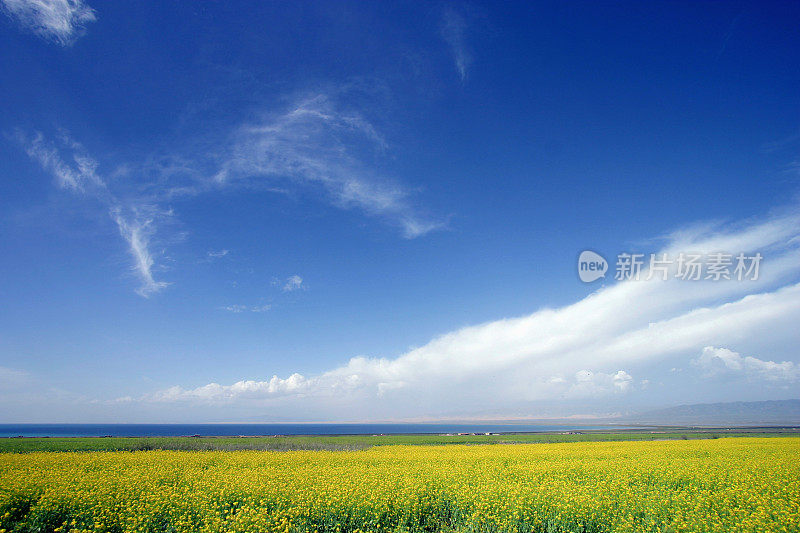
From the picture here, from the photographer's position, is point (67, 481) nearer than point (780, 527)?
No

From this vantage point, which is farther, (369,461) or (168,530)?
(369,461)

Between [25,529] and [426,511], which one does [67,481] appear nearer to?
[25,529]

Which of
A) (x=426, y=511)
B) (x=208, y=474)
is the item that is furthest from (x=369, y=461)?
(x=426, y=511)

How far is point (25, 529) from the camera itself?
11742 millimetres

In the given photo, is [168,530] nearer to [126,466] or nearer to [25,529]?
[25,529]

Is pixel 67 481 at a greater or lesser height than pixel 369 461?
greater

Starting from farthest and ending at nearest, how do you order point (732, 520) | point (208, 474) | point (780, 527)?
1. point (208, 474)
2. point (732, 520)
3. point (780, 527)

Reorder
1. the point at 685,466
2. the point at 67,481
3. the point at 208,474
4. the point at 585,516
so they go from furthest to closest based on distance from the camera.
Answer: the point at 685,466, the point at 208,474, the point at 67,481, the point at 585,516

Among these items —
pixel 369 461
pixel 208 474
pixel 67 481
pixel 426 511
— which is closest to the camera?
pixel 426 511

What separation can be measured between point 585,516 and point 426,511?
17.2 ft

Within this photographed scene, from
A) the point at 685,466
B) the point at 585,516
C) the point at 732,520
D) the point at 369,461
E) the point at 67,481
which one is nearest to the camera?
the point at 732,520

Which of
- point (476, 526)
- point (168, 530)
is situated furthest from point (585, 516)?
point (168, 530)

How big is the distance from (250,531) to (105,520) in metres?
5.36

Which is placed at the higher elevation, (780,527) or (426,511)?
(780,527)
